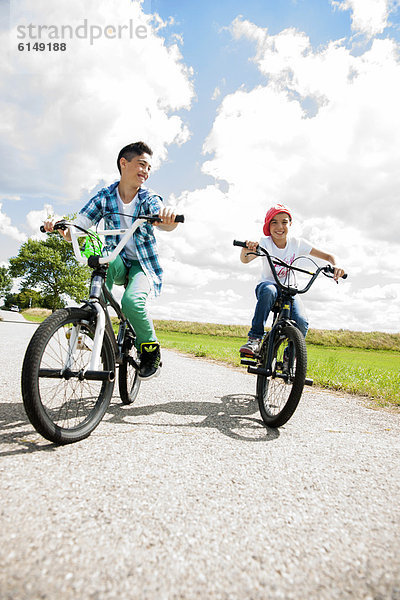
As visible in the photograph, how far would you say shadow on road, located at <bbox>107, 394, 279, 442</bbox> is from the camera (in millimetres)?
2588

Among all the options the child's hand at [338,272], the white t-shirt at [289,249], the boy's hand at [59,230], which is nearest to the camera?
the boy's hand at [59,230]

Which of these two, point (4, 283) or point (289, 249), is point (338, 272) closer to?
point (289, 249)

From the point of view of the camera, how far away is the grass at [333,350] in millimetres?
5316

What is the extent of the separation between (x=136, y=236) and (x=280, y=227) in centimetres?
201

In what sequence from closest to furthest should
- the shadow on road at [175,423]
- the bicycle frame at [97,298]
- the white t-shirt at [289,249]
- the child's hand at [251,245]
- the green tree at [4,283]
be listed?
the shadow on road at [175,423] → the bicycle frame at [97,298] → the child's hand at [251,245] → the white t-shirt at [289,249] → the green tree at [4,283]

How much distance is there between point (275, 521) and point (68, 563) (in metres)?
0.80

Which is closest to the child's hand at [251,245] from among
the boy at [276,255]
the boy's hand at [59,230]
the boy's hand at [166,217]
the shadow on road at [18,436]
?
the boy at [276,255]

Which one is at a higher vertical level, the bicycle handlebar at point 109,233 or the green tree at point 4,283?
the green tree at point 4,283

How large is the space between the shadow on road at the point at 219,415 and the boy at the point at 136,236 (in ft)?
1.14

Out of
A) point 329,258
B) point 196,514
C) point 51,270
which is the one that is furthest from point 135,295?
point 51,270

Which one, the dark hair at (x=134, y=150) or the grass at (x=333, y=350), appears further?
the grass at (x=333, y=350)

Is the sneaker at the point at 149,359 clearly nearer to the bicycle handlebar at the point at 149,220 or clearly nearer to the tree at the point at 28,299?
the bicycle handlebar at the point at 149,220

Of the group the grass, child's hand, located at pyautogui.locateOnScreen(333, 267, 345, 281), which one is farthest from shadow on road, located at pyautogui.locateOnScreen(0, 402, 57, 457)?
the grass

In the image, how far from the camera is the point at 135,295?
306cm
